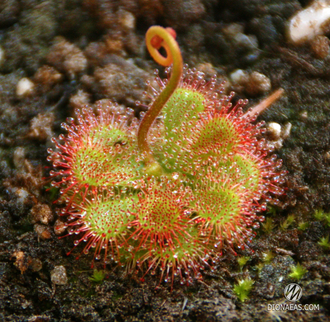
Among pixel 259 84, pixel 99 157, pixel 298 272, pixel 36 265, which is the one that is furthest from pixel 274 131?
pixel 36 265

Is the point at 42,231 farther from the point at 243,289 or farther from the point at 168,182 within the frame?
the point at 243,289

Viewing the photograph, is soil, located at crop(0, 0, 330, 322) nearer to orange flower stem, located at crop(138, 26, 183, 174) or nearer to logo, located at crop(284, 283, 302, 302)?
logo, located at crop(284, 283, 302, 302)

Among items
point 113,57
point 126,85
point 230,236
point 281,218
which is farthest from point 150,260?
point 113,57

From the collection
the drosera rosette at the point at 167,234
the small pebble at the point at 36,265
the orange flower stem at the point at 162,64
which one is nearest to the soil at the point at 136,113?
the small pebble at the point at 36,265

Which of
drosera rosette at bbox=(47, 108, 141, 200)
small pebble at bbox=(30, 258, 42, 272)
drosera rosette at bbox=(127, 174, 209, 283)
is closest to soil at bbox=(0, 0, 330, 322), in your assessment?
small pebble at bbox=(30, 258, 42, 272)

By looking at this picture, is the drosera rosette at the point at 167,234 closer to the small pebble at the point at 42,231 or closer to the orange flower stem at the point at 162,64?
the orange flower stem at the point at 162,64
